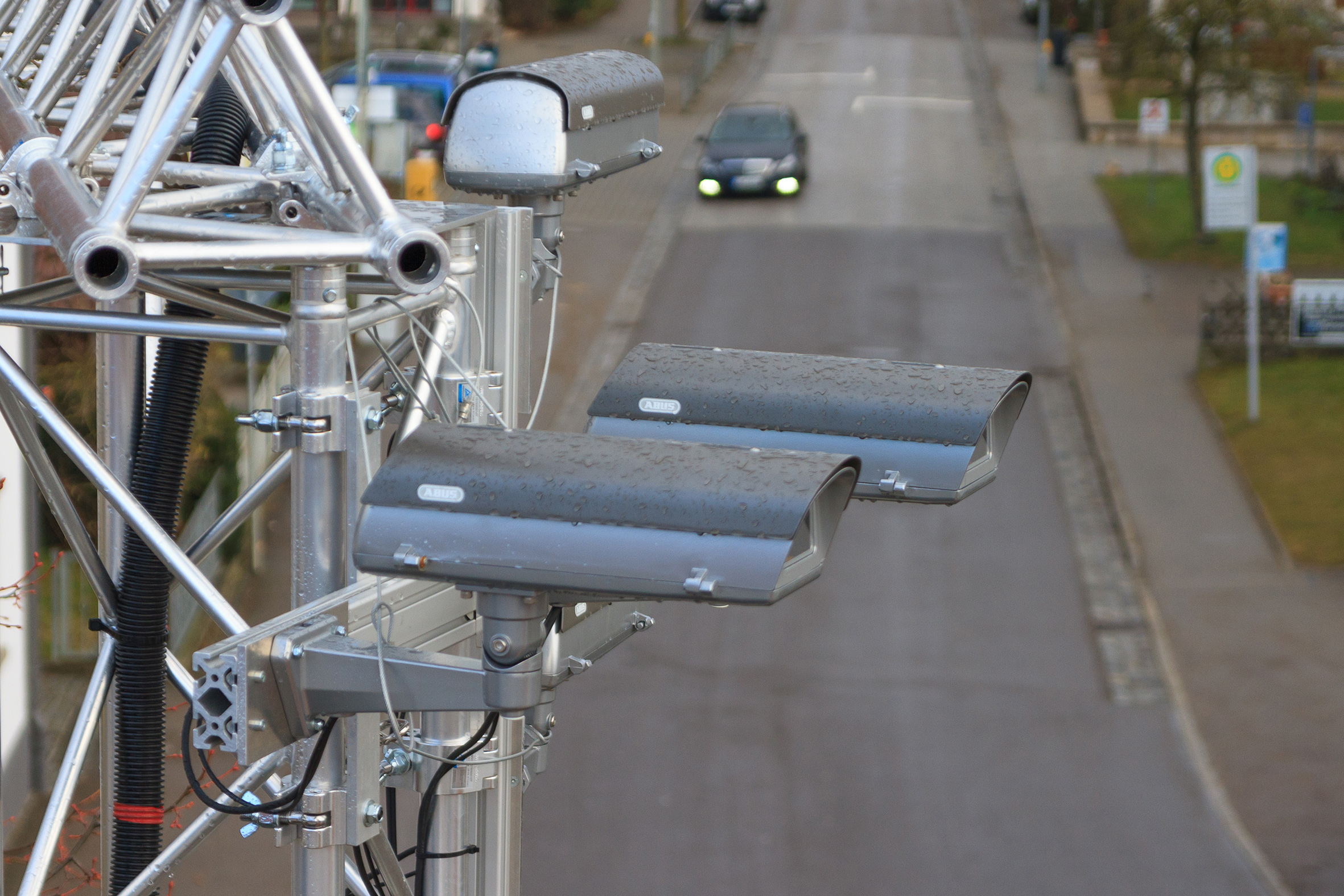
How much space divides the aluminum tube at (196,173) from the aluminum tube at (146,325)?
467 millimetres

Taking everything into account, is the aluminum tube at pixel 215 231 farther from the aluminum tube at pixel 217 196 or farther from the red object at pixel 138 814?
the red object at pixel 138 814

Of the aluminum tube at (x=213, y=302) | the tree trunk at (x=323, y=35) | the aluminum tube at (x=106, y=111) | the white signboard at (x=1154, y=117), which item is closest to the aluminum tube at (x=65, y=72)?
the aluminum tube at (x=106, y=111)

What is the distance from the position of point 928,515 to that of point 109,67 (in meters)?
15.5

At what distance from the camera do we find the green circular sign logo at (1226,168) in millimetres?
21188

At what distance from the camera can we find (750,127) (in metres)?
32.7

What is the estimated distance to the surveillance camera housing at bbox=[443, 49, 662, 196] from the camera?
535cm

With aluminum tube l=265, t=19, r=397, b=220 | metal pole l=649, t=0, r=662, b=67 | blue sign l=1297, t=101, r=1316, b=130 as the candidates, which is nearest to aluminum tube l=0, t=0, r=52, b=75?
aluminum tube l=265, t=19, r=397, b=220

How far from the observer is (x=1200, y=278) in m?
27.2

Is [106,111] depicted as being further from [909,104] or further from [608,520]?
[909,104]

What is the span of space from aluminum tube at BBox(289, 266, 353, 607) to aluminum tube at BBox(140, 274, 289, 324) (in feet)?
0.75

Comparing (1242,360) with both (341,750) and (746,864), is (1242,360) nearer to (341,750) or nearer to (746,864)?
(746,864)

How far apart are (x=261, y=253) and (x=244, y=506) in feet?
4.20

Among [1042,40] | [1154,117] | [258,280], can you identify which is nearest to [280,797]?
[258,280]

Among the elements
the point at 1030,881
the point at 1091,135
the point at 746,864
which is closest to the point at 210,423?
the point at 746,864
